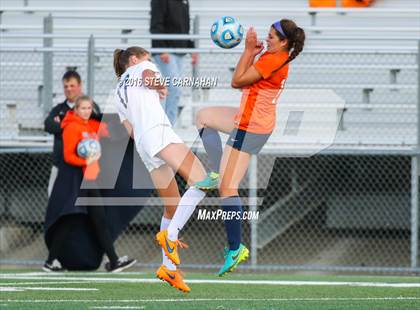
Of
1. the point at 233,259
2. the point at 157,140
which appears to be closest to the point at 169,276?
the point at 233,259

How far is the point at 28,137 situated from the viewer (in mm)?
12000

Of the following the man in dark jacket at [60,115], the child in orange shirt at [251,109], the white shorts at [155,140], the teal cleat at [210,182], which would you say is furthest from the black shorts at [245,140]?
the man in dark jacket at [60,115]

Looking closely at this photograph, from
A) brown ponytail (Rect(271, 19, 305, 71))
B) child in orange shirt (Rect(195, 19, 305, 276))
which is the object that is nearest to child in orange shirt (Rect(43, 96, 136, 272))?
child in orange shirt (Rect(195, 19, 305, 276))

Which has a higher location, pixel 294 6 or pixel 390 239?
pixel 294 6

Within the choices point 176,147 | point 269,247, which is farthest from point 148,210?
point 176,147

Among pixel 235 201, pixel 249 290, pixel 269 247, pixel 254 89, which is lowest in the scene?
pixel 269 247

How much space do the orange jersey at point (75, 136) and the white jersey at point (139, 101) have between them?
2699 mm

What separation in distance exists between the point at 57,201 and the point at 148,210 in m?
2.05

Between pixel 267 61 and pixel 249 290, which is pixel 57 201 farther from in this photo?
pixel 267 61

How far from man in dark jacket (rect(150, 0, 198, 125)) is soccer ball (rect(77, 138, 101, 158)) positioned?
3.24 ft

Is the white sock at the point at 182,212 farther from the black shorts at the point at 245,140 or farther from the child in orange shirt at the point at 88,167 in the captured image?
the child in orange shirt at the point at 88,167

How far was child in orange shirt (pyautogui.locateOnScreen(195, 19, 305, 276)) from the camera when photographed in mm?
7457

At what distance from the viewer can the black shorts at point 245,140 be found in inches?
295

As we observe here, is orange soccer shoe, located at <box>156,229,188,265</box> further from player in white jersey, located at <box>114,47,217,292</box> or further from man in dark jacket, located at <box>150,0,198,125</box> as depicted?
man in dark jacket, located at <box>150,0,198,125</box>
